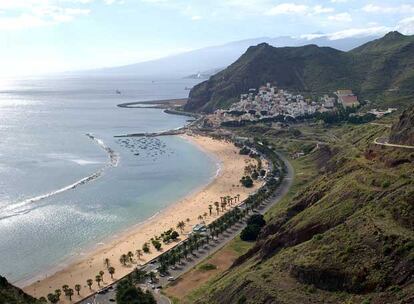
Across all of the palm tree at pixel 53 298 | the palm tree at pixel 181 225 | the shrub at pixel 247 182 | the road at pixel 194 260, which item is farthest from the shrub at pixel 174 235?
the shrub at pixel 247 182

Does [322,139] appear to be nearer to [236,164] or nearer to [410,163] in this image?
[236,164]

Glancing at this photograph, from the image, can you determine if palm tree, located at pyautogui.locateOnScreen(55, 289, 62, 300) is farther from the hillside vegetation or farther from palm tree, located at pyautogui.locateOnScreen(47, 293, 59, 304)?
the hillside vegetation

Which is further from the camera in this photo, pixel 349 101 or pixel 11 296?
pixel 349 101

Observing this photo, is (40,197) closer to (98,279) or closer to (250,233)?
(98,279)

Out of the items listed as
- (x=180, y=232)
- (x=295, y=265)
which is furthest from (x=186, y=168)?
(x=295, y=265)

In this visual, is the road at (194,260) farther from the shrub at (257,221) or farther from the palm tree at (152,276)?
the shrub at (257,221)

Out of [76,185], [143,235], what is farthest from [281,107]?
[143,235]

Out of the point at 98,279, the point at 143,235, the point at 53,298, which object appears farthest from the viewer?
the point at 143,235
